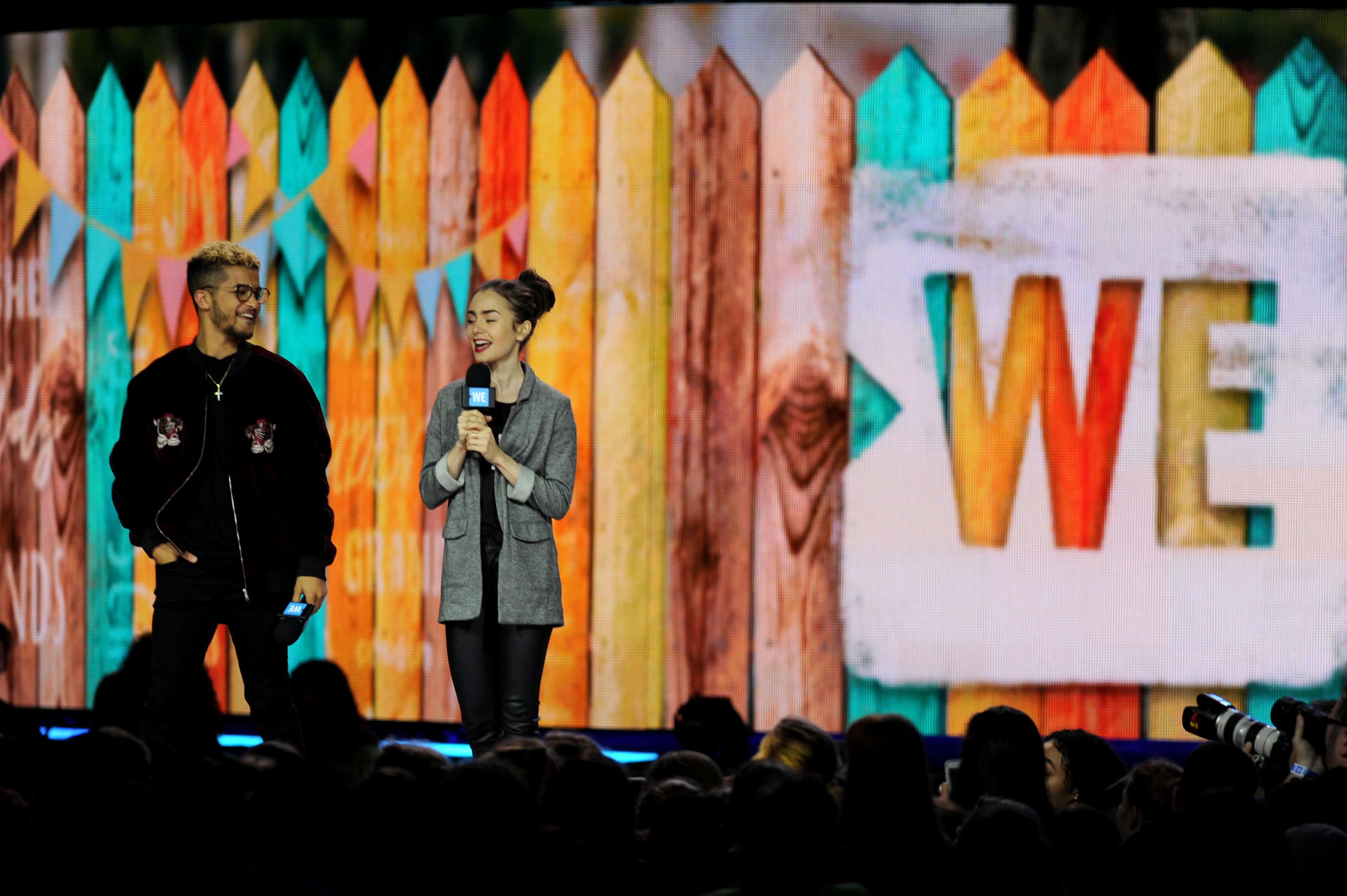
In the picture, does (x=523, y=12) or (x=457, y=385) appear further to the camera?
(x=523, y=12)

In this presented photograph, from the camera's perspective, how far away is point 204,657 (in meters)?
3.34

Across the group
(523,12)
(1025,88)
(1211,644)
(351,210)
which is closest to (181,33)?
(351,210)

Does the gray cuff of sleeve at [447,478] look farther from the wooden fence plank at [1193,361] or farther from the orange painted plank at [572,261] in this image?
the wooden fence plank at [1193,361]

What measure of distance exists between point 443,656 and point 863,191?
82.8 inches

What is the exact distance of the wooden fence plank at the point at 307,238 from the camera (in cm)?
503

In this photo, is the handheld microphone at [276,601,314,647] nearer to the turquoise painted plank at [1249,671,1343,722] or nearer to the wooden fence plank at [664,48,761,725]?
the wooden fence plank at [664,48,761,725]

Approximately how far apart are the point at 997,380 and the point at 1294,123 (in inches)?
50.5

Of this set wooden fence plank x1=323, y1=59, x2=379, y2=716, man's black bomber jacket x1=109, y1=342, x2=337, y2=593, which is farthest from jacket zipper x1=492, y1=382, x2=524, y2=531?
wooden fence plank x1=323, y1=59, x2=379, y2=716

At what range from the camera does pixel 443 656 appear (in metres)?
4.98

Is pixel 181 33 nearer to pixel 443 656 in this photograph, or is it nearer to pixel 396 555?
pixel 396 555

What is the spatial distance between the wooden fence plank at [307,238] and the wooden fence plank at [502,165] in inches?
22.0

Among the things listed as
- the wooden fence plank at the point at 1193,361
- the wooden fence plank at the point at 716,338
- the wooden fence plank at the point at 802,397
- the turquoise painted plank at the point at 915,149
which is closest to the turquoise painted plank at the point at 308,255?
the wooden fence plank at the point at 716,338

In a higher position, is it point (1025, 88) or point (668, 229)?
point (1025, 88)

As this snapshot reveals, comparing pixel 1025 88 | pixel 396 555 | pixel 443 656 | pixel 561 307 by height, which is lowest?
pixel 443 656
